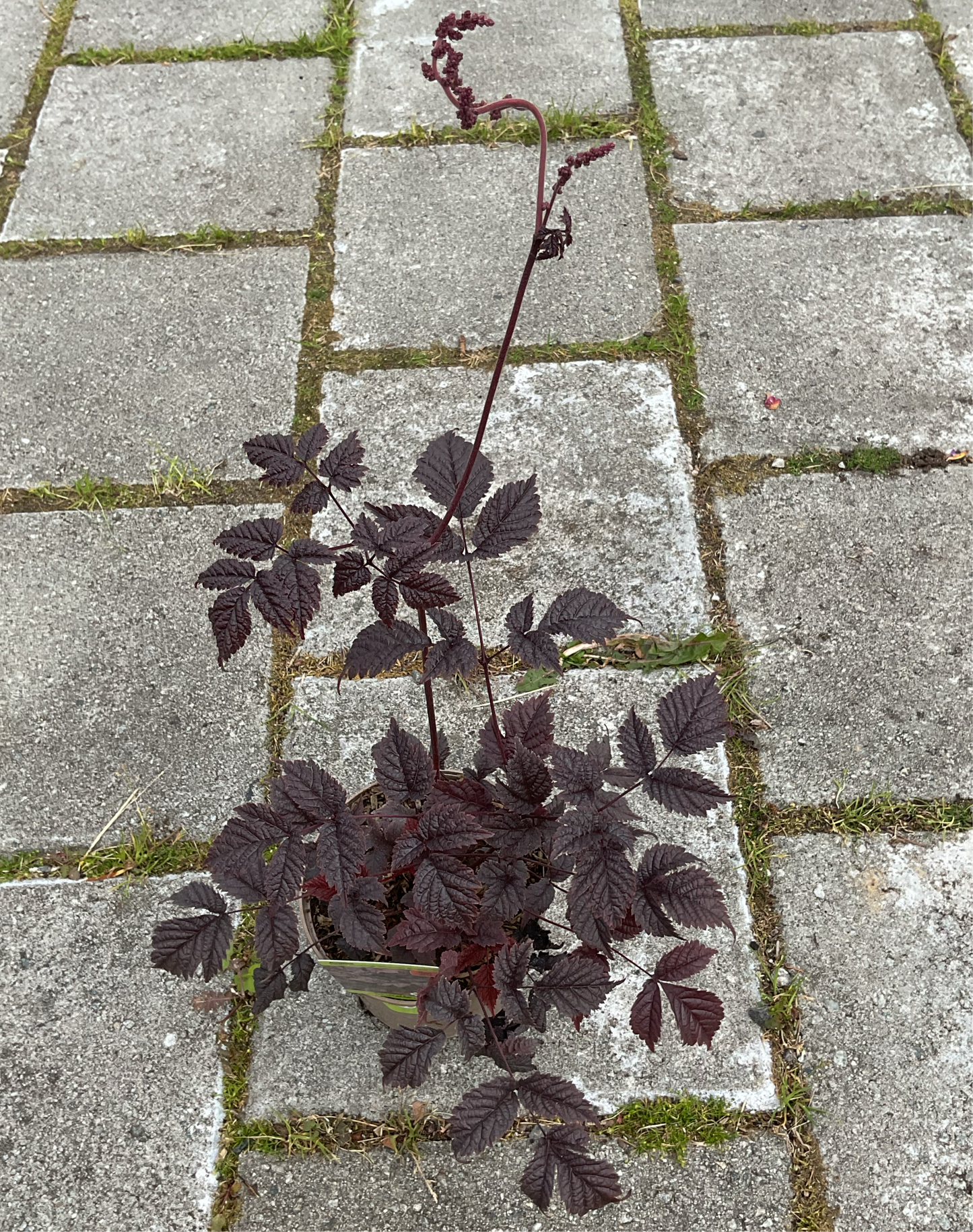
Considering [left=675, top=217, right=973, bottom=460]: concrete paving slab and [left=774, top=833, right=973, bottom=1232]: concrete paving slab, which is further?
[left=675, top=217, right=973, bottom=460]: concrete paving slab

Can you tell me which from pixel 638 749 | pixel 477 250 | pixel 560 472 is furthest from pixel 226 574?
pixel 477 250

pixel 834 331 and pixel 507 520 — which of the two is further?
pixel 834 331

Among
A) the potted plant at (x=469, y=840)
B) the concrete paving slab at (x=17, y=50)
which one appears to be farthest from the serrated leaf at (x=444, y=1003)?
the concrete paving slab at (x=17, y=50)

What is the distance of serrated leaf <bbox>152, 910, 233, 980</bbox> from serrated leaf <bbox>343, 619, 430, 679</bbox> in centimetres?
39

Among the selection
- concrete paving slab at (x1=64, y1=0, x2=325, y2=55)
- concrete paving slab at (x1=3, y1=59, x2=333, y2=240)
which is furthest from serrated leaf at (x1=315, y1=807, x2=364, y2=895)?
concrete paving slab at (x1=64, y1=0, x2=325, y2=55)

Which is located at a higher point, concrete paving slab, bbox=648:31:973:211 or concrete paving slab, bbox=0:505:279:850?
concrete paving slab, bbox=648:31:973:211

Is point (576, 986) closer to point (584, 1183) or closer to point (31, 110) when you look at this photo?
point (584, 1183)

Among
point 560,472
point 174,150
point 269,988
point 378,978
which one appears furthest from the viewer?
point 174,150

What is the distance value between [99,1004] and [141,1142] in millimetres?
250

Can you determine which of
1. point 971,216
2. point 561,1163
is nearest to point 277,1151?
point 561,1163

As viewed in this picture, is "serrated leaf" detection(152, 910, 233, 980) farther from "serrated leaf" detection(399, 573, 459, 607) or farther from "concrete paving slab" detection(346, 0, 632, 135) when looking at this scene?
"concrete paving slab" detection(346, 0, 632, 135)

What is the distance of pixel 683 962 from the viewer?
1.44m

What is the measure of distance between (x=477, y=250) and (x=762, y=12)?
4.64ft

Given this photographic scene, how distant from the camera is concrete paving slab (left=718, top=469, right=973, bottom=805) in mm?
2150
